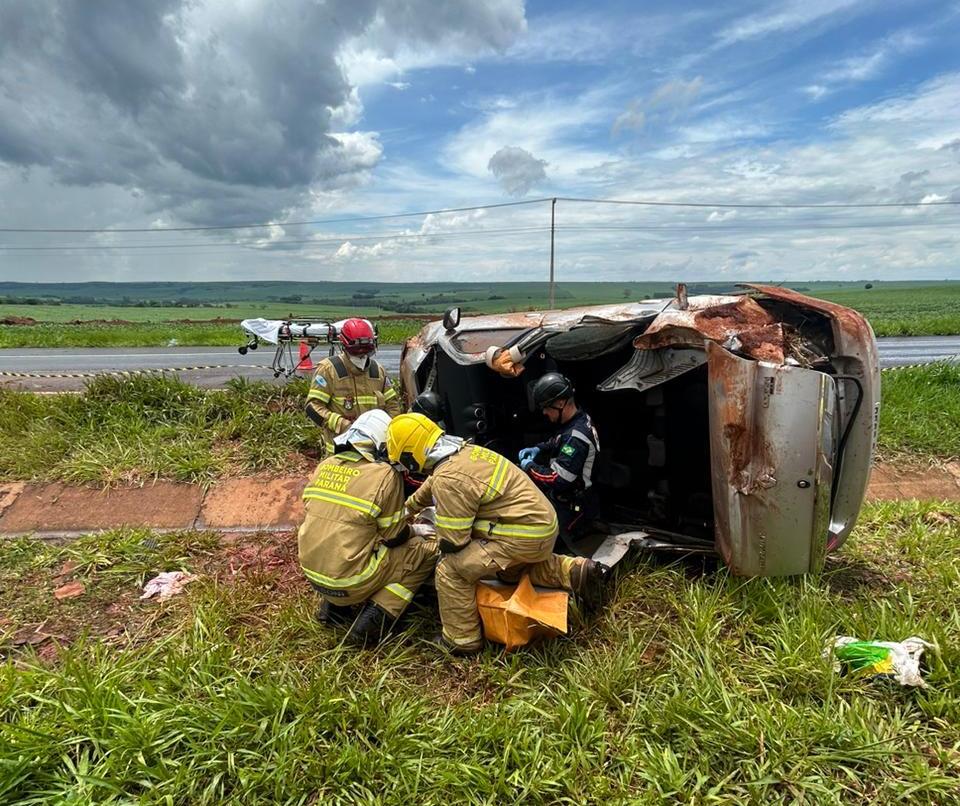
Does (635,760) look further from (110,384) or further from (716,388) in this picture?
(110,384)

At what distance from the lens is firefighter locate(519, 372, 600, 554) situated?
353cm

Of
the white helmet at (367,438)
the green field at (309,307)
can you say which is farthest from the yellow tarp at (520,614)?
the green field at (309,307)

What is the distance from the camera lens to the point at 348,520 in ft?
10.5

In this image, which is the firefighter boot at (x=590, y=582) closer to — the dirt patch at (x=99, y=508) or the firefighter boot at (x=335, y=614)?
the firefighter boot at (x=335, y=614)

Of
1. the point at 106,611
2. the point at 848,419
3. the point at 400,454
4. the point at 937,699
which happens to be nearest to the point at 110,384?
the point at 106,611

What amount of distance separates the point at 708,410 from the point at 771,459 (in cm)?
52

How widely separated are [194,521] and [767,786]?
15.5 feet

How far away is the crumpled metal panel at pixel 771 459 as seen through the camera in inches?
113

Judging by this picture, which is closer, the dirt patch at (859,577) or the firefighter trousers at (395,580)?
the firefighter trousers at (395,580)

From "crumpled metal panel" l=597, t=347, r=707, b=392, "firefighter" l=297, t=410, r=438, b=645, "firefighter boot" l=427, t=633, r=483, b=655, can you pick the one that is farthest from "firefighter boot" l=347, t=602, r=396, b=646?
"crumpled metal panel" l=597, t=347, r=707, b=392

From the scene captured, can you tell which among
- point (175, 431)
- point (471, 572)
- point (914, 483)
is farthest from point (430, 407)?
point (914, 483)

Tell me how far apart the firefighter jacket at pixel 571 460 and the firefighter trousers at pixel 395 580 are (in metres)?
0.77

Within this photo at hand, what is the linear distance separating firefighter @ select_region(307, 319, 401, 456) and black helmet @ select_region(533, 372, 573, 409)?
190cm

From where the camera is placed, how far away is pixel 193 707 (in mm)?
2590
